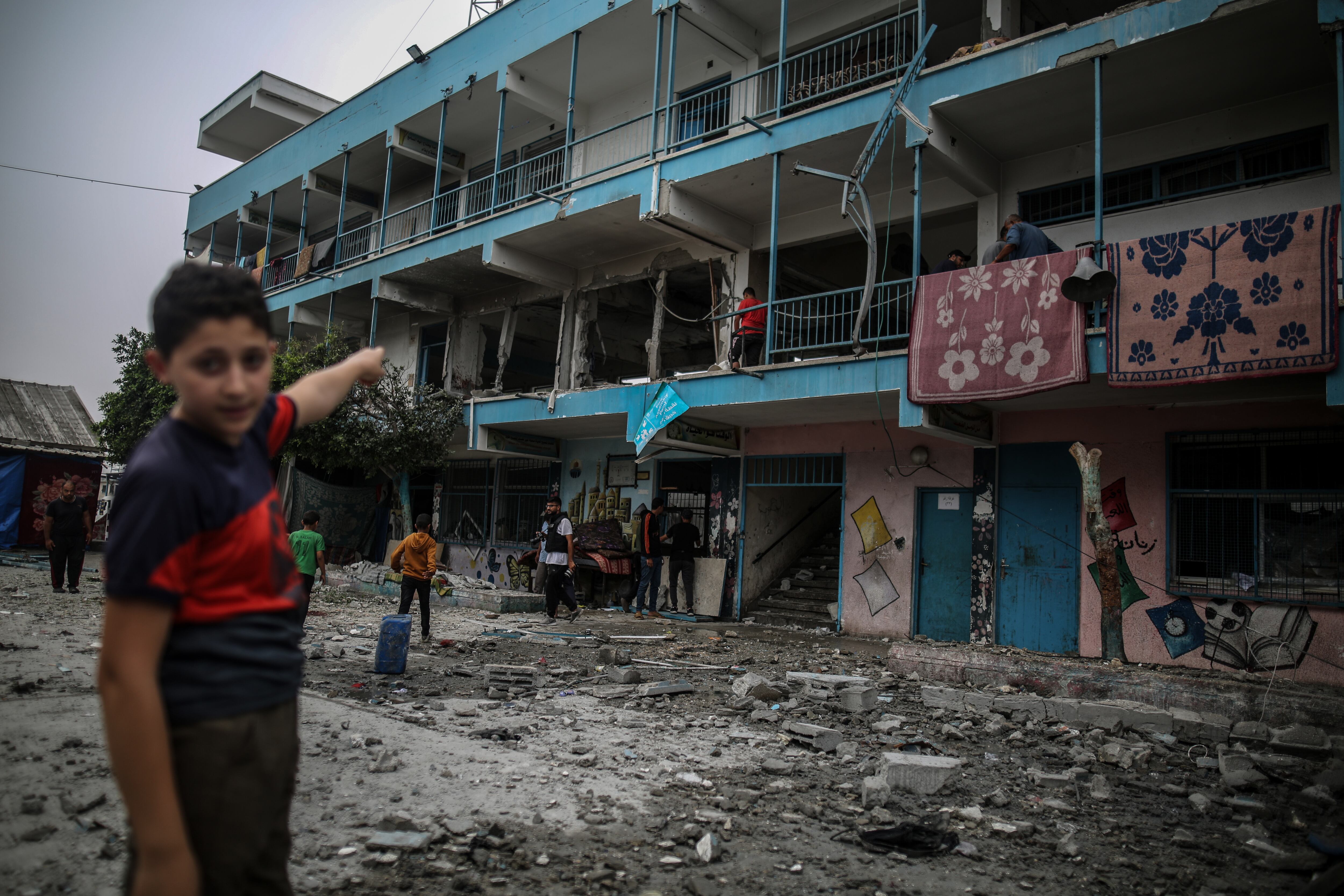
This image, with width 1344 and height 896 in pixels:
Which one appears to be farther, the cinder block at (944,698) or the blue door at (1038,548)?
the blue door at (1038,548)

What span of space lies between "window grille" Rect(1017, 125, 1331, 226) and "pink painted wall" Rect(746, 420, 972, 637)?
337 centimetres

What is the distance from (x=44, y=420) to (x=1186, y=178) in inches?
1075

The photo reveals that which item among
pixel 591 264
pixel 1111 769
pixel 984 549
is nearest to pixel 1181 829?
pixel 1111 769

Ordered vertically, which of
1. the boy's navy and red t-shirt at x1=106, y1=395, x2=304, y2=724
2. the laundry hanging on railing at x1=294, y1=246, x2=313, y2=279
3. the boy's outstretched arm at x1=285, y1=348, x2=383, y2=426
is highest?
the laundry hanging on railing at x1=294, y1=246, x2=313, y2=279

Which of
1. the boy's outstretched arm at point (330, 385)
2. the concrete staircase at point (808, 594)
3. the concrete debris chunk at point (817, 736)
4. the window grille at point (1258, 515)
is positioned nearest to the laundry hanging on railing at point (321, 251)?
the concrete staircase at point (808, 594)

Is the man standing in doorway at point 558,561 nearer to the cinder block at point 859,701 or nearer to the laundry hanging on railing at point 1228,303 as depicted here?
the cinder block at point 859,701

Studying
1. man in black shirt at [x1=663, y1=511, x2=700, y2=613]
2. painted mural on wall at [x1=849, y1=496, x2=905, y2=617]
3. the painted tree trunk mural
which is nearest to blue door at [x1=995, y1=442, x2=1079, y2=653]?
painted mural on wall at [x1=849, y1=496, x2=905, y2=617]

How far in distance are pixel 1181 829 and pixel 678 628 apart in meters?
8.48

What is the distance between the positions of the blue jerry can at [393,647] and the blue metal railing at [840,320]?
6.02m

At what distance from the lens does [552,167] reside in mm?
15664

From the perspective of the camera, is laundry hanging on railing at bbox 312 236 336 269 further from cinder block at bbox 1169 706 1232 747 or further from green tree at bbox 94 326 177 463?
cinder block at bbox 1169 706 1232 747

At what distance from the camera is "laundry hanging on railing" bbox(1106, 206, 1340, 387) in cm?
734

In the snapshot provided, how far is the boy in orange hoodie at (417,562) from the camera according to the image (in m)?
9.29

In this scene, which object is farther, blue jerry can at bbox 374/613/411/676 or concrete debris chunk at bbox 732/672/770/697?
blue jerry can at bbox 374/613/411/676
